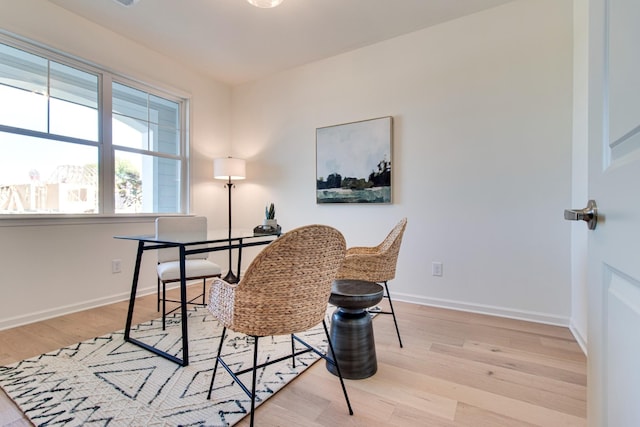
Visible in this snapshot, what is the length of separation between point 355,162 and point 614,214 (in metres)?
2.74

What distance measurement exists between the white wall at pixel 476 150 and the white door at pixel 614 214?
202 cm

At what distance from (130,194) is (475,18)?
368 centimetres

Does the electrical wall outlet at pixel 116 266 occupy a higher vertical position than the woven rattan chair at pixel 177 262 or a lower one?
lower

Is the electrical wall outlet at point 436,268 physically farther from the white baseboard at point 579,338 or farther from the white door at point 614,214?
the white door at point 614,214

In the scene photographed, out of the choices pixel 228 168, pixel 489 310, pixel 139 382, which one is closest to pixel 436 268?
pixel 489 310

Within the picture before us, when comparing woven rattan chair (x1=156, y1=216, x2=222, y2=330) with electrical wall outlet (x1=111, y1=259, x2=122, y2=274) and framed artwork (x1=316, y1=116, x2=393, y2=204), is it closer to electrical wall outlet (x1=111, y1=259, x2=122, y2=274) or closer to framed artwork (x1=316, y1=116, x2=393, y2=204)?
electrical wall outlet (x1=111, y1=259, x2=122, y2=274)

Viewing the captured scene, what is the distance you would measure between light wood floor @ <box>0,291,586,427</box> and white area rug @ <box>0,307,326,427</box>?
10 centimetres

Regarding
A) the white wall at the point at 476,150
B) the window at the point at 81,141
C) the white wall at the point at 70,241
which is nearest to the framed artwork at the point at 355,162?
the white wall at the point at 476,150

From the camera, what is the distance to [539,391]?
1569 millimetres

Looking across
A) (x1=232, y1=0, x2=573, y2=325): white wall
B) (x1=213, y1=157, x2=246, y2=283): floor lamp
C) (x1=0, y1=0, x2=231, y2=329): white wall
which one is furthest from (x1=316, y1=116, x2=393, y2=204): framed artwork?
(x1=0, y1=0, x2=231, y2=329): white wall

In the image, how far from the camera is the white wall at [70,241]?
2430 millimetres

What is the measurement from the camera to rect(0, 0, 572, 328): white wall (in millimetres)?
2434

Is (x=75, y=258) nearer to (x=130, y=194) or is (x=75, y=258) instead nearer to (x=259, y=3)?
(x=130, y=194)

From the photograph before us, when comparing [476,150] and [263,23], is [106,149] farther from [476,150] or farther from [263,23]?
[476,150]
